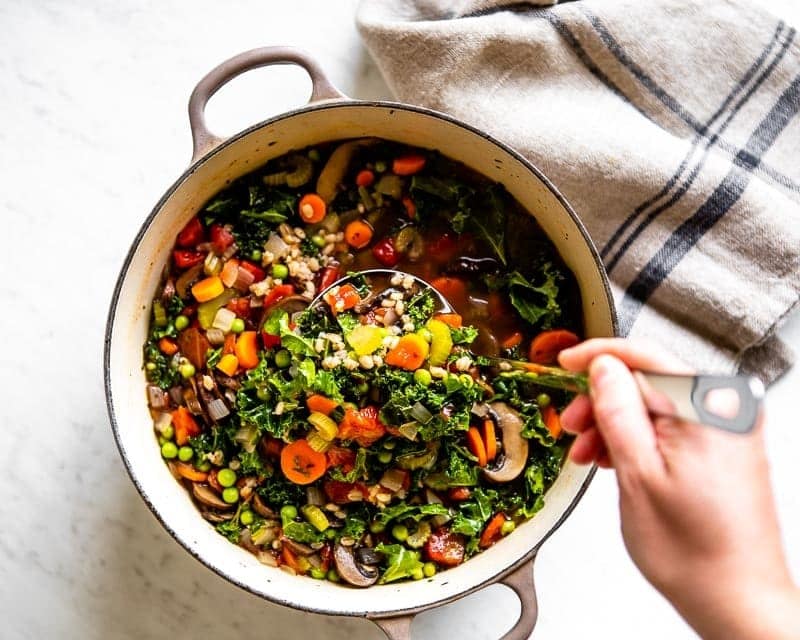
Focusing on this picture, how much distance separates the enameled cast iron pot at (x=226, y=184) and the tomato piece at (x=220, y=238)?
0.34ft

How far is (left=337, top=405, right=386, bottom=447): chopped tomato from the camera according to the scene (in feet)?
8.67

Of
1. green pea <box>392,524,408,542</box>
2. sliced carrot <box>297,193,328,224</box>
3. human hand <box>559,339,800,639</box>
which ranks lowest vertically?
green pea <box>392,524,408,542</box>

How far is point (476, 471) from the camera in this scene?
2.81 metres

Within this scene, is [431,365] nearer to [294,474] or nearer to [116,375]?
[294,474]

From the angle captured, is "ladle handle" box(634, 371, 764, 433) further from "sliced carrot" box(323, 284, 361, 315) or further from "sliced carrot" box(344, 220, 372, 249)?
"sliced carrot" box(344, 220, 372, 249)

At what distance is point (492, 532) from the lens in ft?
9.32

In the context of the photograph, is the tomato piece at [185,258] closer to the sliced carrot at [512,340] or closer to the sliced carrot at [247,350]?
the sliced carrot at [247,350]

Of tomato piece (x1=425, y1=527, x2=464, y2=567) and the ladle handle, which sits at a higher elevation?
the ladle handle

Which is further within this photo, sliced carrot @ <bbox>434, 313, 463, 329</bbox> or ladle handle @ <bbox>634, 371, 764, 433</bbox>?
sliced carrot @ <bbox>434, 313, 463, 329</bbox>

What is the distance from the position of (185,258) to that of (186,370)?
389 mm

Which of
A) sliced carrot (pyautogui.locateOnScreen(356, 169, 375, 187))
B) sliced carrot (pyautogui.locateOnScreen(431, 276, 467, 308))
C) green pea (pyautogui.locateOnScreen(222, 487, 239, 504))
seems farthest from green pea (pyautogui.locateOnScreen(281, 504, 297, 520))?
sliced carrot (pyautogui.locateOnScreen(356, 169, 375, 187))

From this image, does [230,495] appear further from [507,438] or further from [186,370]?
[507,438]

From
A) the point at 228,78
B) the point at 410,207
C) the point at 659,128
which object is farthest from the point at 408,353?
the point at 659,128

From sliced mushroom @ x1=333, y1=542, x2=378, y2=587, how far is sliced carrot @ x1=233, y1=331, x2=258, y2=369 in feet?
2.24
